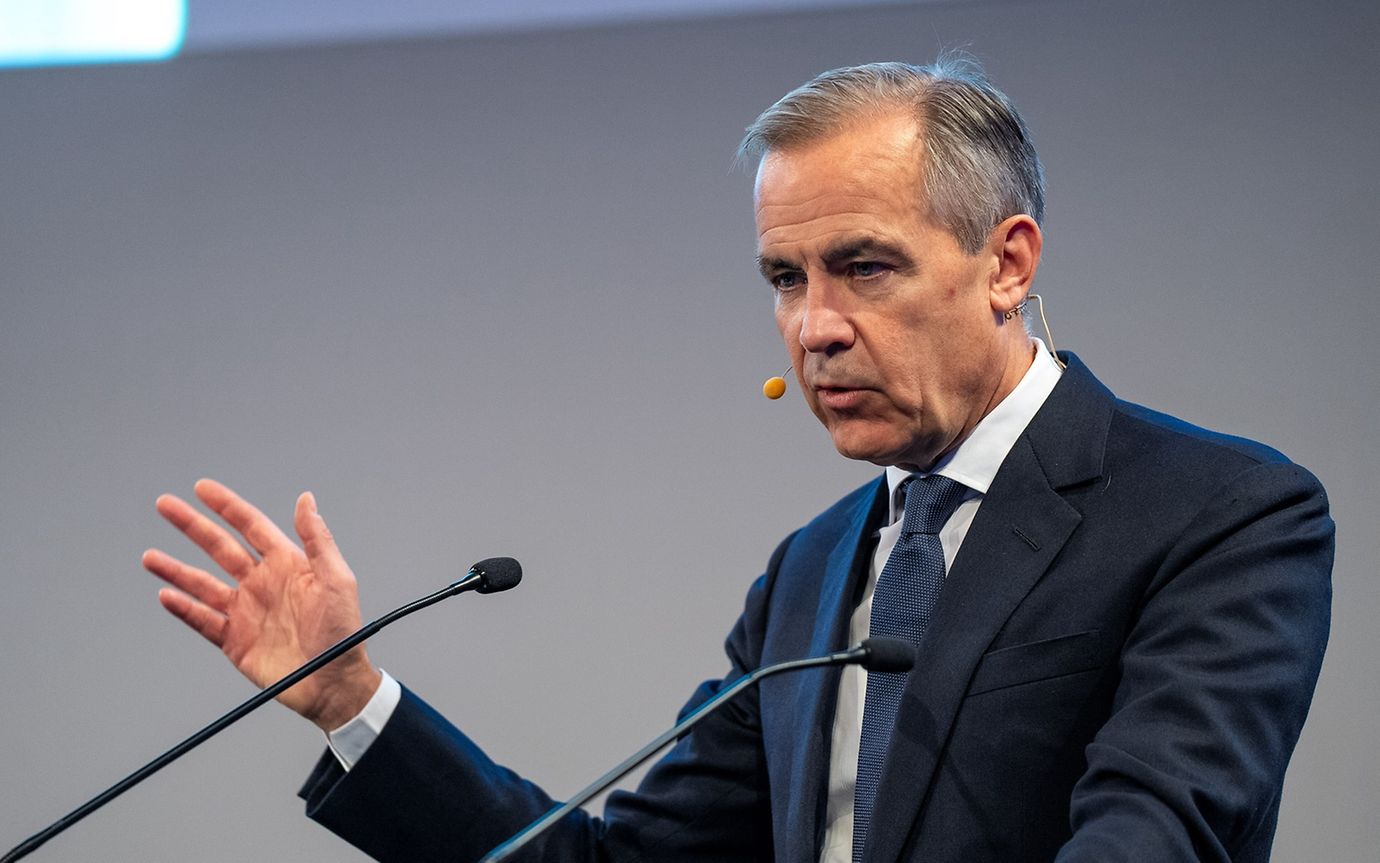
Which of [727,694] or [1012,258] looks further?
[1012,258]

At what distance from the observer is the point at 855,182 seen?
1.72 meters

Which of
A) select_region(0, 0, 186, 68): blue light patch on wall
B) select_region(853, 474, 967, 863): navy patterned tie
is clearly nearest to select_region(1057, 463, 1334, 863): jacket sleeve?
select_region(853, 474, 967, 863): navy patterned tie

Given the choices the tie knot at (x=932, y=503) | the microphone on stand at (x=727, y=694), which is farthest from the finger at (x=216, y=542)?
the tie knot at (x=932, y=503)

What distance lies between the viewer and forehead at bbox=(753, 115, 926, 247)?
1718 mm

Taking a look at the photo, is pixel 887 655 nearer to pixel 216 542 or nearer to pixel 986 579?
pixel 986 579

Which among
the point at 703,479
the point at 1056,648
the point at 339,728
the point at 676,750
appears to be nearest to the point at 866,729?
the point at 1056,648

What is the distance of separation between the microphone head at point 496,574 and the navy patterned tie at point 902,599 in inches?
16.8

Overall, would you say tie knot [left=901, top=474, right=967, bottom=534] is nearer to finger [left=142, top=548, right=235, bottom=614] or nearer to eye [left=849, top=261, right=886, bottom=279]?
eye [left=849, top=261, right=886, bottom=279]

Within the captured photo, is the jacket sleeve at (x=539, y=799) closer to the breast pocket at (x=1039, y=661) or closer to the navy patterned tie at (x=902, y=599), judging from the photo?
the navy patterned tie at (x=902, y=599)

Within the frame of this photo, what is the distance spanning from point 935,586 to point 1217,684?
38 cm

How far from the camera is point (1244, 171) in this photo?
2.97m

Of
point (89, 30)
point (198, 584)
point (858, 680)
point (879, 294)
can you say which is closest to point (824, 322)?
point (879, 294)

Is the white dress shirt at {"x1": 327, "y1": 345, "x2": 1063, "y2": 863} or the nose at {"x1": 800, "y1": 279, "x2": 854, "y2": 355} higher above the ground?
the nose at {"x1": 800, "y1": 279, "x2": 854, "y2": 355}

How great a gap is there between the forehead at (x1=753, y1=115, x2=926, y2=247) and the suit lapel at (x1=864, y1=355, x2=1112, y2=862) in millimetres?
313
